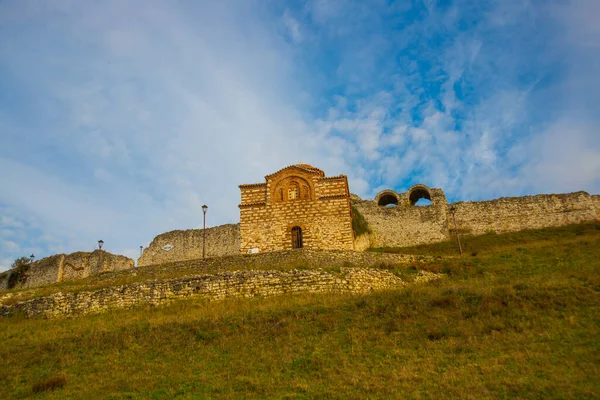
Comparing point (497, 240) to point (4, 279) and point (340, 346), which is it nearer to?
point (340, 346)

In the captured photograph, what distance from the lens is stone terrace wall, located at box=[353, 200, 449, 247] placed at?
116 feet

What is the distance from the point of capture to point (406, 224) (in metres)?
35.9

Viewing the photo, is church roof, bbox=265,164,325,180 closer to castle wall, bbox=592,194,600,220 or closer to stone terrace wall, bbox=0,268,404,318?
stone terrace wall, bbox=0,268,404,318

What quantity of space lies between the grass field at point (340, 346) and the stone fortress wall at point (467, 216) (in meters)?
16.3

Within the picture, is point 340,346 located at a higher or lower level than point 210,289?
lower

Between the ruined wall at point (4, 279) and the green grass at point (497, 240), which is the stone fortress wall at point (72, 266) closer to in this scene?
the ruined wall at point (4, 279)

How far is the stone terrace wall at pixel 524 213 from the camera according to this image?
111ft

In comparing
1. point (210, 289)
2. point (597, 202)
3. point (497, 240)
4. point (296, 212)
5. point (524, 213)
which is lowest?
point (210, 289)

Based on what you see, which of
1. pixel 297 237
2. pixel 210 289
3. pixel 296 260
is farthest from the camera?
pixel 297 237

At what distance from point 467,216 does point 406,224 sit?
15.6 ft

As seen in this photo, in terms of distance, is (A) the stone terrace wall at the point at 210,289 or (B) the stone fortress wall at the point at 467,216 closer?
(A) the stone terrace wall at the point at 210,289

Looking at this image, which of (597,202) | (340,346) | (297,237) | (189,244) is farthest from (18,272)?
(597,202)

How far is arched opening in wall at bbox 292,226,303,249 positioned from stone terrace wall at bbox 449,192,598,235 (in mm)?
14696

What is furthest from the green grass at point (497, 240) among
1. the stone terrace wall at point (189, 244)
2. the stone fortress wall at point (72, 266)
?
the stone fortress wall at point (72, 266)
